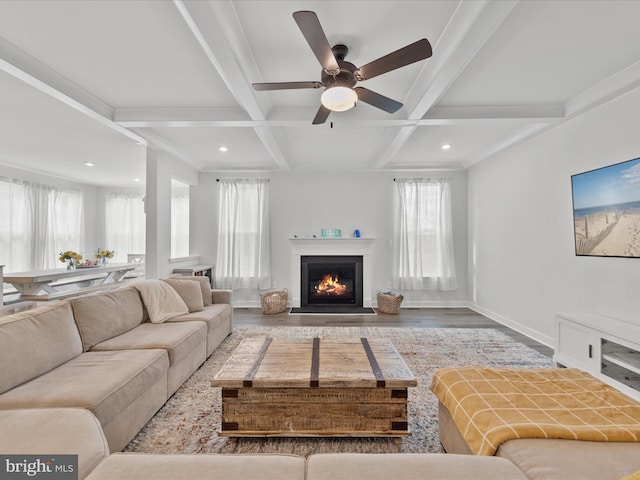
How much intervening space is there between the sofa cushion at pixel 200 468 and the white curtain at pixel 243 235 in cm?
469

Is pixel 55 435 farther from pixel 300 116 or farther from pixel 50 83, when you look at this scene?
pixel 300 116

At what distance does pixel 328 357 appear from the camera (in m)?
2.22

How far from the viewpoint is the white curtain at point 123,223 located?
25.4 ft

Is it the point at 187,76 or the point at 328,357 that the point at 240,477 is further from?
the point at 187,76

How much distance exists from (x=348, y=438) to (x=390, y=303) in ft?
11.2

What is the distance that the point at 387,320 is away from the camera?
4.85 meters

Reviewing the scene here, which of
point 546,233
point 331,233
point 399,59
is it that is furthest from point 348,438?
point 331,233

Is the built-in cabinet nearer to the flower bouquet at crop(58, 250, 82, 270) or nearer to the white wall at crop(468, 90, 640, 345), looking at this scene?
the white wall at crop(468, 90, 640, 345)

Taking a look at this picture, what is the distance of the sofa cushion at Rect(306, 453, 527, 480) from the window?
6.97 metres

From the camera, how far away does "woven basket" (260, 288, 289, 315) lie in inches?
204

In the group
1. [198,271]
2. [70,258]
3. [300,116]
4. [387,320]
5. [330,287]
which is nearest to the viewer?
[300,116]

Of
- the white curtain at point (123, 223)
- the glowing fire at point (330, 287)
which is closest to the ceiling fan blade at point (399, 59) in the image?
the glowing fire at point (330, 287)

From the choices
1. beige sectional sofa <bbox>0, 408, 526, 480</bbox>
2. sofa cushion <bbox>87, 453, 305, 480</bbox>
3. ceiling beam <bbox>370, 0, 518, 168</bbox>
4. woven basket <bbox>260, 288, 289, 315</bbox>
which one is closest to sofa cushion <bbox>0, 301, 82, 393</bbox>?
beige sectional sofa <bbox>0, 408, 526, 480</bbox>

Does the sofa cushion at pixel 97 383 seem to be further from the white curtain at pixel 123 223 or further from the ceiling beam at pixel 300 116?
the white curtain at pixel 123 223
